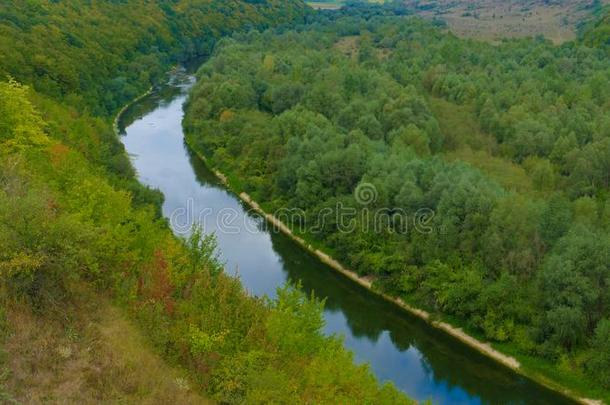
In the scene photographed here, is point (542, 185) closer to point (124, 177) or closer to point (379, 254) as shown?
point (379, 254)

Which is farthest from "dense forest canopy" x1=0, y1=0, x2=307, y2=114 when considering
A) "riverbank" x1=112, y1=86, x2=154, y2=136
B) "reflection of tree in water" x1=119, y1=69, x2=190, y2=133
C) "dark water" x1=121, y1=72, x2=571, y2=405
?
"dark water" x1=121, y1=72, x2=571, y2=405

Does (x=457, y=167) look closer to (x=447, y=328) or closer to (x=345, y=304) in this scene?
(x=447, y=328)

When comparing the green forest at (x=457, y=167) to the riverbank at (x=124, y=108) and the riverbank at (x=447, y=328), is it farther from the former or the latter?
the riverbank at (x=124, y=108)

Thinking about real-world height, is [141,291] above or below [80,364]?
below

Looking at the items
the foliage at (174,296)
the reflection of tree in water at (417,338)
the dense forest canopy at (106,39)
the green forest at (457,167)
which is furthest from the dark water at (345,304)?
the dense forest canopy at (106,39)

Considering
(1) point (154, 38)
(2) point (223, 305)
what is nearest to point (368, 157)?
(2) point (223, 305)

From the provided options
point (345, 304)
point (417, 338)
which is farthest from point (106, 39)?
point (417, 338)
